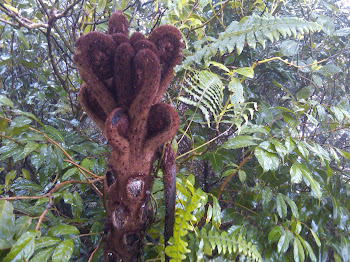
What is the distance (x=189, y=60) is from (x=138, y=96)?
293 mm

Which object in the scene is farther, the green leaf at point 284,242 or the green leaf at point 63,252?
the green leaf at point 284,242

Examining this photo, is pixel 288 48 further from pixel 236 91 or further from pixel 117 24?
pixel 117 24

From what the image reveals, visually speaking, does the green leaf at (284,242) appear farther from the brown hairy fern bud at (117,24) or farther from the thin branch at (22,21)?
the thin branch at (22,21)

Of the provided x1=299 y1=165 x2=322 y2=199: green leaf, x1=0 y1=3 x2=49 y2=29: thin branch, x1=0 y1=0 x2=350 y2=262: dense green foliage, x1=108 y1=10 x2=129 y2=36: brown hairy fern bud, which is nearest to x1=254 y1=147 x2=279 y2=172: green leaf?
x1=0 y1=0 x2=350 y2=262: dense green foliage

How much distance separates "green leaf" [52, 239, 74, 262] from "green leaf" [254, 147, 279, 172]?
23.3 inches

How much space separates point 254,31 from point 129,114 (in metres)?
0.48

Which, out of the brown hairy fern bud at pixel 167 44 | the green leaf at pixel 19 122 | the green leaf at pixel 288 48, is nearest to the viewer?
the brown hairy fern bud at pixel 167 44

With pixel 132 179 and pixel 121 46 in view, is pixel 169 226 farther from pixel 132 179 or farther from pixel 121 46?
pixel 121 46

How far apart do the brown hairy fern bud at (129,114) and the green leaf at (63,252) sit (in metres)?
0.09

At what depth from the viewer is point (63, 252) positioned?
1.90 ft

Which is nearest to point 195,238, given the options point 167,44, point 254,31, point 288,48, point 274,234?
point 274,234

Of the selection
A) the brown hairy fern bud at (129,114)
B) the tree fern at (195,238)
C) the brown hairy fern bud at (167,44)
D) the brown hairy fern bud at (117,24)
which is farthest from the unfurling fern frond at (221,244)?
the brown hairy fern bud at (117,24)

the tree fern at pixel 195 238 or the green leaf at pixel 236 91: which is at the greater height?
the green leaf at pixel 236 91

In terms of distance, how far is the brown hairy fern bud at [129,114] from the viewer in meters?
0.54
